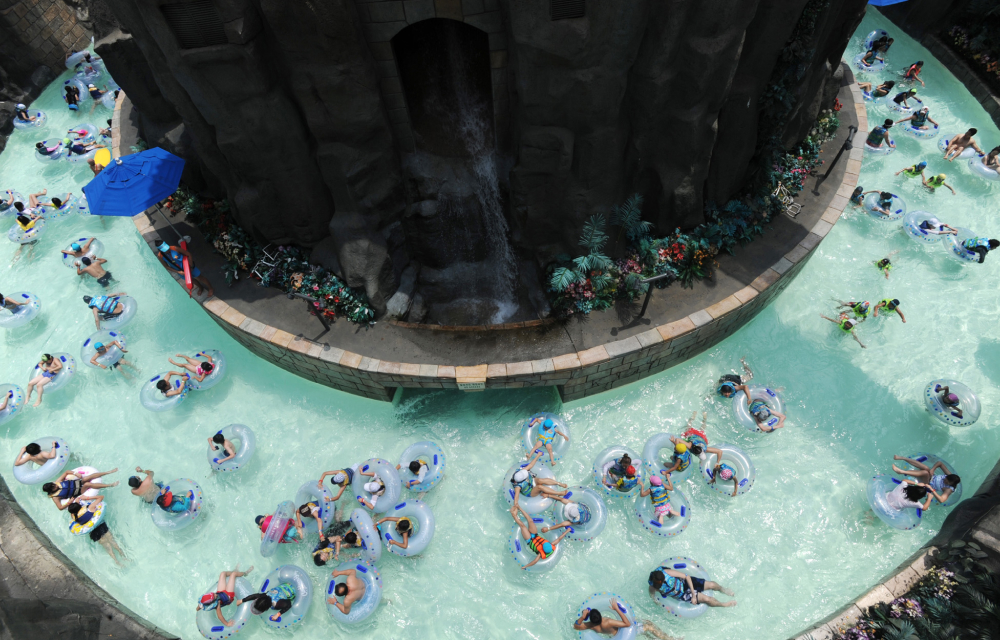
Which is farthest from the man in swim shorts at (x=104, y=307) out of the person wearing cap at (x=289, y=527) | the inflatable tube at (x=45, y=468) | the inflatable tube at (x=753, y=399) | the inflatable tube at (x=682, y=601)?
the inflatable tube at (x=753, y=399)

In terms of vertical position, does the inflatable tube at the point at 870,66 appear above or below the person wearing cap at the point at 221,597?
above

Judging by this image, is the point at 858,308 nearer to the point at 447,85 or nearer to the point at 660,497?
the point at 660,497

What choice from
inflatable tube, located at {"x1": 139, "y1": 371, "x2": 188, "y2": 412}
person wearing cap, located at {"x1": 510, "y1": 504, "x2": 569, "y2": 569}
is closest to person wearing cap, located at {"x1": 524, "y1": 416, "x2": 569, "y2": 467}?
person wearing cap, located at {"x1": 510, "y1": 504, "x2": 569, "y2": 569}

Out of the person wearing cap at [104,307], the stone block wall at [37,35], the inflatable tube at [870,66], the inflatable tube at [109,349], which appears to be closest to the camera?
the inflatable tube at [109,349]

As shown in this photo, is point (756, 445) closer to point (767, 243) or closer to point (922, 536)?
point (922, 536)

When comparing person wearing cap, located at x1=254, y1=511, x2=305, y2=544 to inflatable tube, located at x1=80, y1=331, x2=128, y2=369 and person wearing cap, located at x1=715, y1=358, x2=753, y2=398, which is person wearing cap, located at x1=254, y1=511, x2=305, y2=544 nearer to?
inflatable tube, located at x1=80, y1=331, x2=128, y2=369

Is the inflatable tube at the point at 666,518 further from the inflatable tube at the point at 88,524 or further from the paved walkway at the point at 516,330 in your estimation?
the inflatable tube at the point at 88,524

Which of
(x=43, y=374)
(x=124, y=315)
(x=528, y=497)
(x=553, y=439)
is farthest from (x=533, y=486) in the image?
(x=43, y=374)
